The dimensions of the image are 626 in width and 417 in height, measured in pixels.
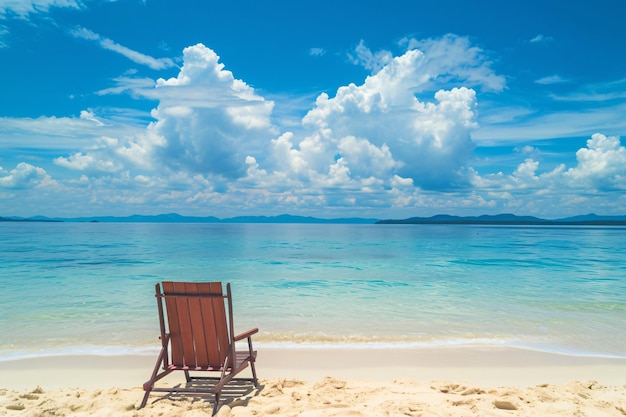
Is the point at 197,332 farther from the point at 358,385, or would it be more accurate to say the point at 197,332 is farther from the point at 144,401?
the point at 358,385

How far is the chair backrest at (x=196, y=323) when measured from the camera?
4648 millimetres

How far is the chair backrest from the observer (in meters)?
→ 4.65

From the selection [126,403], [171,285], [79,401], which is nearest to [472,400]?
[171,285]

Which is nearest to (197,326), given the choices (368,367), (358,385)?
(358,385)

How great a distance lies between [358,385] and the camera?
5246 mm

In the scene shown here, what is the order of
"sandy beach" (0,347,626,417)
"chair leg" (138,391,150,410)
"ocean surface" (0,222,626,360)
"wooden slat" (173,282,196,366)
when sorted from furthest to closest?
"ocean surface" (0,222,626,360) < "wooden slat" (173,282,196,366) < "chair leg" (138,391,150,410) < "sandy beach" (0,347,626,417)

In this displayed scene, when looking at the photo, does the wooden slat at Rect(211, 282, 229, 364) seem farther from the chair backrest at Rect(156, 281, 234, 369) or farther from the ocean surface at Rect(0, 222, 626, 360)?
the ocean surface at Rect(0, 222, 626, 360)

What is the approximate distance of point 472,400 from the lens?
15.0 feet

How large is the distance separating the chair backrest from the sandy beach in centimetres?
50

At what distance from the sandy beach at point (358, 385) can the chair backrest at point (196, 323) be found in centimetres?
50

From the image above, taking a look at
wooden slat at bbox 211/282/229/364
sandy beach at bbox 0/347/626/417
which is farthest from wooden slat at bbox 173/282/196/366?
sandy beach at bbox 0/347/626/417

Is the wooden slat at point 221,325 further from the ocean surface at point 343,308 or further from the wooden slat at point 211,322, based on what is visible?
the ocean surface at point 343,308

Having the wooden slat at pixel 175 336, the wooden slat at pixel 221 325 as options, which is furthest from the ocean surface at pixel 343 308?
the wooden slat at pixel 221 325

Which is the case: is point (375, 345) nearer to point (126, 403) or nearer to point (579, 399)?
point (579, 399)
